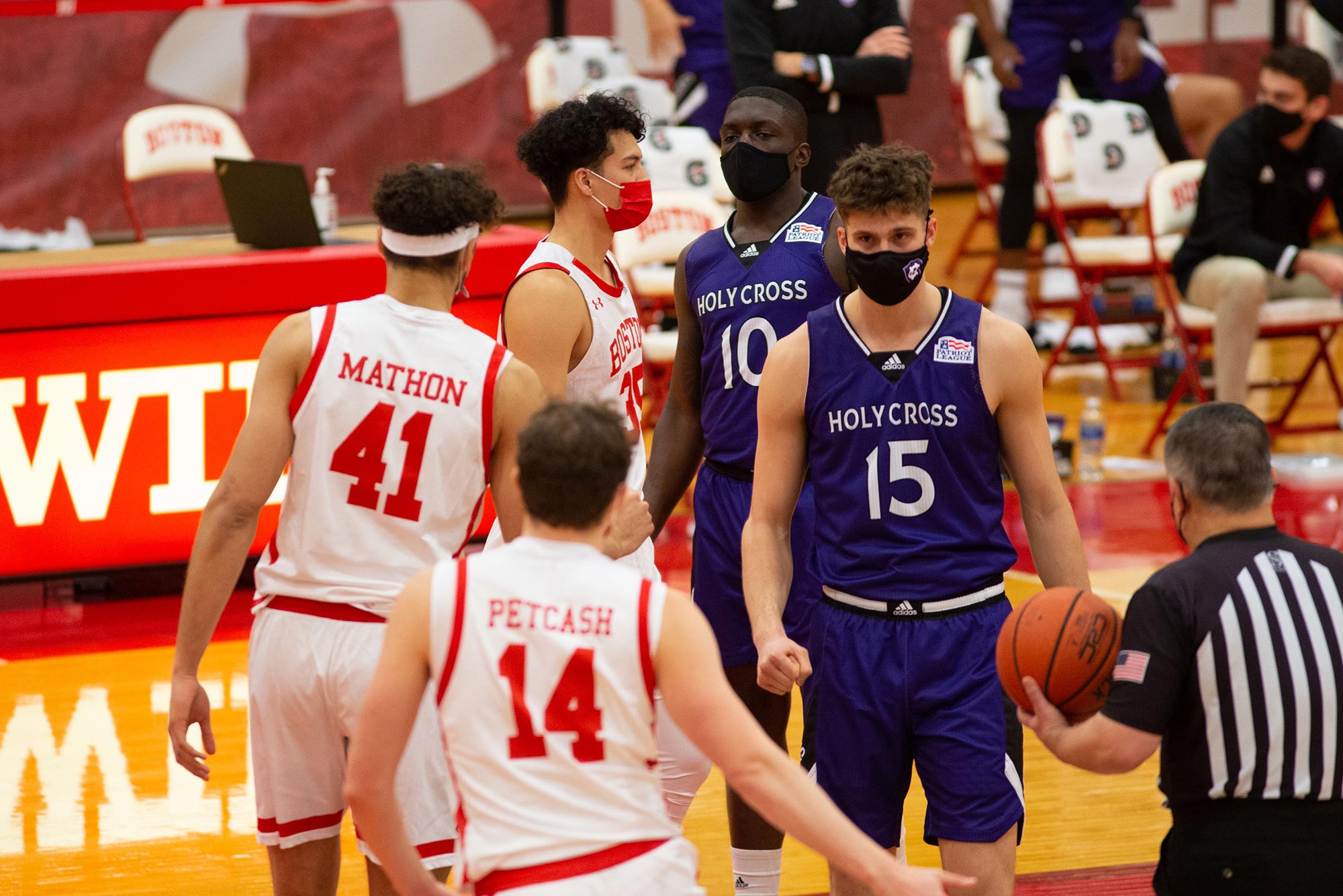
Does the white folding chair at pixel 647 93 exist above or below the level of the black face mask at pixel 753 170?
below

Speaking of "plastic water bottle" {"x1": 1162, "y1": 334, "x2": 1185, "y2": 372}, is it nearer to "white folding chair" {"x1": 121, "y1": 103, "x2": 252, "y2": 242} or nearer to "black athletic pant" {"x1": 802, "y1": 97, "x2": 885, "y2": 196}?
"black athletic pant" {"x1": 802, "y1": 97, "x2": 885, "y2": 196}

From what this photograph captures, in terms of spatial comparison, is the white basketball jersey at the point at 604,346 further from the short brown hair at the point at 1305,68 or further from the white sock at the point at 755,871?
the short brown hair at the point at 1305,68

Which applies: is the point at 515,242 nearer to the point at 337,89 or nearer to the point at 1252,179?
the point at 1252,179

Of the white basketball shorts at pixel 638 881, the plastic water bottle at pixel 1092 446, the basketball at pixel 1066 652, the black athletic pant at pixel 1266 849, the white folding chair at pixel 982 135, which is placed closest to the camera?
the white basketball shorts at pixel 638 881

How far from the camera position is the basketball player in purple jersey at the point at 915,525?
3.55 m

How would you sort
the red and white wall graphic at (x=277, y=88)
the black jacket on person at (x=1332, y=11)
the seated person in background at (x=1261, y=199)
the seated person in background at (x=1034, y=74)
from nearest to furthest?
the seated person in background at (x=1261, y=199) → the seated person in background at (x=1034, y=74) → the black jacket on person at (x=1332, y=11) → the red and white wall graphic at (x=277, y=88)

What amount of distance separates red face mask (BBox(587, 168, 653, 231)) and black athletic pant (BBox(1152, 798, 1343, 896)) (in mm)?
2102

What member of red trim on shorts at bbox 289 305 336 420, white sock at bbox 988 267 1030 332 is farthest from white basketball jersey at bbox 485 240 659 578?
white sock at bbox 988 267 1030 332

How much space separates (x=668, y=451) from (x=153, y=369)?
309 centimetres

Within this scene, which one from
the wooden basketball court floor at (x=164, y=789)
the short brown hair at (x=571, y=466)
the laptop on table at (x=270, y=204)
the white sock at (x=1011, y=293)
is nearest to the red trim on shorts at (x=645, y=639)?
the short brown hair at (x=571, y=466)

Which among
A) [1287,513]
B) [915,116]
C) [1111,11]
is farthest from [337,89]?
[1287,513]

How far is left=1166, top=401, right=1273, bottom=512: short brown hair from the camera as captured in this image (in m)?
2.95

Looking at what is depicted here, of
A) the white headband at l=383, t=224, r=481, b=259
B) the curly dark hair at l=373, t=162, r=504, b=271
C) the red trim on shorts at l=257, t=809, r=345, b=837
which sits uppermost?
the curly dark hair at l=373, t=162, r=504, b=271

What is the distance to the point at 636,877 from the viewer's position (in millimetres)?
2572
